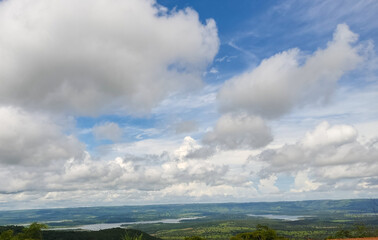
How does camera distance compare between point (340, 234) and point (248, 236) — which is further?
point (340, 234)

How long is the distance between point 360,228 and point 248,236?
105 m

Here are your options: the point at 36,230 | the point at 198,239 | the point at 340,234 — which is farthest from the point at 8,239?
the point at 340,234

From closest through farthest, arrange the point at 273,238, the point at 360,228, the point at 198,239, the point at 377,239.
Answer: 1. the point at 377,239
2. the point at 273,238
3. the point at 198,239
4. the point at 360,228

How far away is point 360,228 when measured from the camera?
176250 millimetres

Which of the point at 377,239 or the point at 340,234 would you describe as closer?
the point at 377,239

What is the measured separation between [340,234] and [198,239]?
111m

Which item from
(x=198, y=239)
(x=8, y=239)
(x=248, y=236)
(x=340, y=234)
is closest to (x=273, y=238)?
(x=248, y=236)

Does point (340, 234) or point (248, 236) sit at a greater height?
point (248, 236)

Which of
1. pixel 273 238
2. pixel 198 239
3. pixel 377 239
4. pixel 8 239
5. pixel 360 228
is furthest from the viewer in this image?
pixel 360 228

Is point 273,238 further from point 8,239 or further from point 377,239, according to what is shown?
point 8,239

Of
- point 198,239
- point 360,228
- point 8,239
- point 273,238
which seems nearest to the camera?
point 273,238

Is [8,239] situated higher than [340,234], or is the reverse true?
[8,239]

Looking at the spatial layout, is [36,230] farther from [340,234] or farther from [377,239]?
[340,234]

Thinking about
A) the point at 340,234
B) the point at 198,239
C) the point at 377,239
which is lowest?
the point at 340,234
